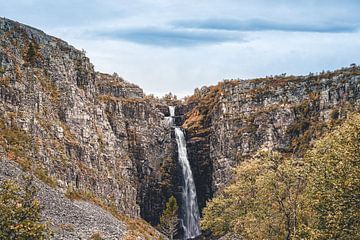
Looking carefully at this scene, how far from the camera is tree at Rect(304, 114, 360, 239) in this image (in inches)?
1282

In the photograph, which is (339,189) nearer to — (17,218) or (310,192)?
(310,192)

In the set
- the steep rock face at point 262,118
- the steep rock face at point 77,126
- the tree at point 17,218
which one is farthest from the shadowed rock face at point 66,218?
Result: the steep rock face at point 262,118

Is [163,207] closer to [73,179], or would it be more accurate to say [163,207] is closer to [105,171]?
[105,171]

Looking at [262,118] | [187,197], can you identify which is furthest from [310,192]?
[187,197]

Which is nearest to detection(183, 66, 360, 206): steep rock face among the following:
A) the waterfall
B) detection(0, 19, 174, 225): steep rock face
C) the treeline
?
the waterfall

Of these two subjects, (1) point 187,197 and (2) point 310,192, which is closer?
(2) point 310,192

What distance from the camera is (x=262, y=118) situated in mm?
117750

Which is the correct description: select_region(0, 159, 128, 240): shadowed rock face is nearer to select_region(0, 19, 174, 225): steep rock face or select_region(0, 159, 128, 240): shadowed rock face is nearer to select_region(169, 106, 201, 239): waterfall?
select_region(0, 19, 174, 225): steep rock face

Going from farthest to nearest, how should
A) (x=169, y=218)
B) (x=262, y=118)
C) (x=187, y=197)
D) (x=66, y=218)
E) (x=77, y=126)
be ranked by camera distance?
(x=187, y=197) → (x=262, y=118) → (x=169, y=218) → (x=77, y=126) → (x=66, y=218)

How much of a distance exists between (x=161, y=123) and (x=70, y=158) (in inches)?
2046

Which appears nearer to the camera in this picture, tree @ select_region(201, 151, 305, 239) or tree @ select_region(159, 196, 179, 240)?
tree @ select_region(201, 151, 305, 239)

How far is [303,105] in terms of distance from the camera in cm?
11231

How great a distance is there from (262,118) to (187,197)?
30.1 metres

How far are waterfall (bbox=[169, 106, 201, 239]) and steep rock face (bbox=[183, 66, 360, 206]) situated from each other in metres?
2.39
